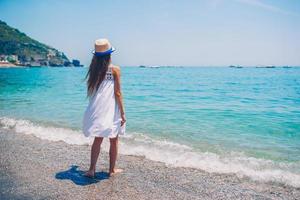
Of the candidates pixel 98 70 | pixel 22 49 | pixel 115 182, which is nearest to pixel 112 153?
pixel 115 182

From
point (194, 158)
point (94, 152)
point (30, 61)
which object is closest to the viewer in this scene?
point (94, 152)

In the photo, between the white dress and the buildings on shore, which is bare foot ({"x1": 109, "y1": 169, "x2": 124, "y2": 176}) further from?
the buildings on shore

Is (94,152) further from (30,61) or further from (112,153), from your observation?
(30,61)

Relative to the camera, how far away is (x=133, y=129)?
11172 millimetres

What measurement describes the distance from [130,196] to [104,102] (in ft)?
5.14

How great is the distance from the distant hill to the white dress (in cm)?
16893

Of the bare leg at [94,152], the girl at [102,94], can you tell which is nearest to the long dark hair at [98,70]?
the girl at [102,94]

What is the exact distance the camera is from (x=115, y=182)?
523 cm

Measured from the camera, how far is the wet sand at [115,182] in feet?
15.6

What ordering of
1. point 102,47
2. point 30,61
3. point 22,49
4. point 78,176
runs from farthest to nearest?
1. point 22,49
2. point 30,61
3. point 78,176
4. point 102,47

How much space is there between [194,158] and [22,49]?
17678 cm

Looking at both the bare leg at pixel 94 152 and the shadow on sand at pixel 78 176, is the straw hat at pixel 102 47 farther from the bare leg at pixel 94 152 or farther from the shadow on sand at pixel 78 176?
the shadow on sand at pixel 78 176

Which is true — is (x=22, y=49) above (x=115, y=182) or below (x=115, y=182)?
above

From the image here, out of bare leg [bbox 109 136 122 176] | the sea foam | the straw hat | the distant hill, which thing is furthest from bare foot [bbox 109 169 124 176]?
the distant hill
